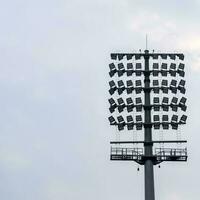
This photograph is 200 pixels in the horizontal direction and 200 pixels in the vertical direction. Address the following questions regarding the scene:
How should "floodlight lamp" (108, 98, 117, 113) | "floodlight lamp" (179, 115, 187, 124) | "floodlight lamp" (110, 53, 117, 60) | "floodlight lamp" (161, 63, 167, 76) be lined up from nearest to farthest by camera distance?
"floodlight lamp" (179, 115, 187, 124) → "floodlight lamp" (108, 98, 117, 113) → "floodlight lamp" (161, 63, 167, 76) → "floodlight lamp" (110, 53, 117, 60)

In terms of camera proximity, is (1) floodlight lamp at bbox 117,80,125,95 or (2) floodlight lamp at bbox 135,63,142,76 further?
(2) floodlight lamp at bbox 135,63,142,76

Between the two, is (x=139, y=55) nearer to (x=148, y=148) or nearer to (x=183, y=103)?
(x=183, y=103)

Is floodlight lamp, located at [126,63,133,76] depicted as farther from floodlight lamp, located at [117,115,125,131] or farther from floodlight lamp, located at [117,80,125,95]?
floodlight lamp, located at [117,115,125,131]

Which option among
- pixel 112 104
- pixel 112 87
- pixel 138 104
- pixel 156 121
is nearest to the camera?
pixel 156 121

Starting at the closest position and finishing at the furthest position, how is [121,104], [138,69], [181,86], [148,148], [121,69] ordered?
[148,148] → [121,104] → [181,86] → [121,69] → [138,69]

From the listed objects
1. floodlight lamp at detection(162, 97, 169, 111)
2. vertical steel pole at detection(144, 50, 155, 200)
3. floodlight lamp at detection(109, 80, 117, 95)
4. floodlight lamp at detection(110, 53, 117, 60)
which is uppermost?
floodlight lamp at detection(110, 53, 117, 60)

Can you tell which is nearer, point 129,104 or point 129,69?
point 129,104

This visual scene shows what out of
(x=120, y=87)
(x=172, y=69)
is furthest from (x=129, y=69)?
(x=172, y=69)

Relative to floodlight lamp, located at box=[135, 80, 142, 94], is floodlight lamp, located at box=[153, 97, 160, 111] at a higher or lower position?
lower

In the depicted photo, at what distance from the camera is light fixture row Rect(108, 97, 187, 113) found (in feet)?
391

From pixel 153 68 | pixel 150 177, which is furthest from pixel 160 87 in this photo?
pixel 150 177

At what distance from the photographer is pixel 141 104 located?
119 metres

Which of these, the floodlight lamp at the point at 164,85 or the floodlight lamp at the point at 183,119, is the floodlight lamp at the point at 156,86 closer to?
the floodlight lamp at the point at 164,85

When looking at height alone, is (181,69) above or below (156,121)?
above
